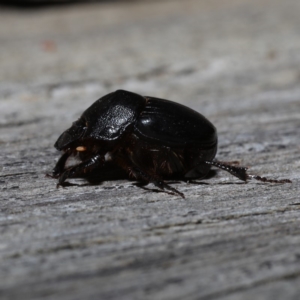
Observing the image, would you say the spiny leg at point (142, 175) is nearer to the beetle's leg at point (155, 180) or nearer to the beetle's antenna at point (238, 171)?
the beetle's leg at point (155, 180)

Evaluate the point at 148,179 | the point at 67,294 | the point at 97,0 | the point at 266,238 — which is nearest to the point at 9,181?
the point at 148,179

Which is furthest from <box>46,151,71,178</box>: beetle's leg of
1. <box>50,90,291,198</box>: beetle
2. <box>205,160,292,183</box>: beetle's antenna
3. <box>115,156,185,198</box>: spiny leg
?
<box>205,160,292,183</box>: beetle's antenna

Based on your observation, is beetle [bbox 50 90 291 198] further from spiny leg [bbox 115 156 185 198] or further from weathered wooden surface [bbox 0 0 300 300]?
weathered wooden surface [bbox 0 0 300 300]

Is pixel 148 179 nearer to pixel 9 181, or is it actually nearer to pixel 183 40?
pixel 9 181

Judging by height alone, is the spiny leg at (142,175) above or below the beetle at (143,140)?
below

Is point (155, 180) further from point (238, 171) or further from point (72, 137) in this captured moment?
point (72, 137)

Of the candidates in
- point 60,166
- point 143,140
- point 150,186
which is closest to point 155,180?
point 150,186

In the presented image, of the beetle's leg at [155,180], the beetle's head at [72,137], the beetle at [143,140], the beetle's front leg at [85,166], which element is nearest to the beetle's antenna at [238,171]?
the beetle at [143,140]
